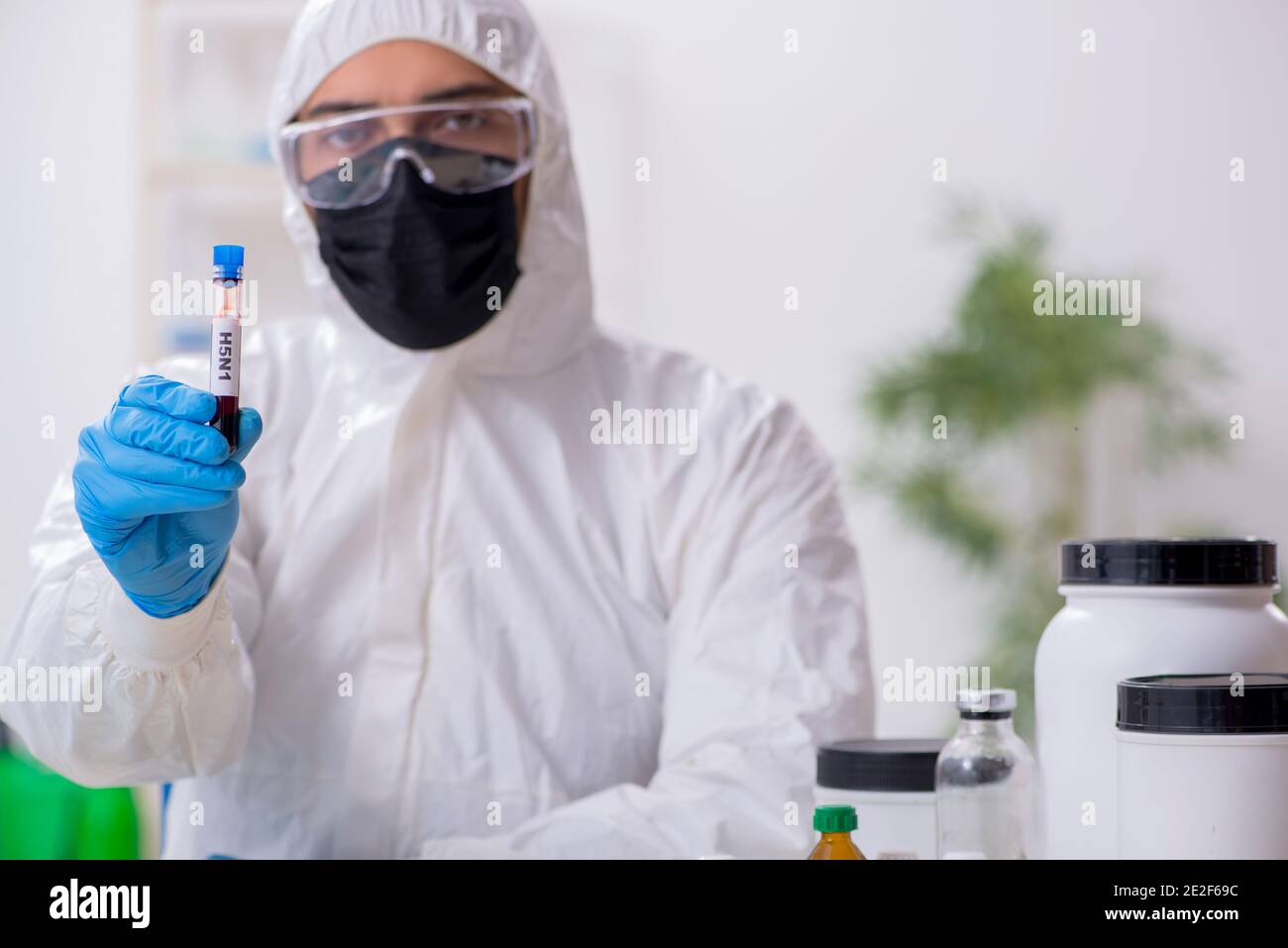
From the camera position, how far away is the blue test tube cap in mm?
810

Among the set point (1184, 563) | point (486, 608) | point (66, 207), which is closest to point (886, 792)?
point (1184, 563)

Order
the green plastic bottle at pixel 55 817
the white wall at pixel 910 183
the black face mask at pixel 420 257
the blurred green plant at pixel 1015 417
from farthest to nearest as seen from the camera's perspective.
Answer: the white wall at pixel 910 183, the blurred green plant at pixel 1015 417, the green plastic bottle at pixel 55 817, the black face mask at pixel 420 257

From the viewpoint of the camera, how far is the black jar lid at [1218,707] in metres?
0.75

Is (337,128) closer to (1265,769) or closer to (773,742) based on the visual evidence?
(773,742)

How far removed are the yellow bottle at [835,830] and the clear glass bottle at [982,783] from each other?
0.10 metres

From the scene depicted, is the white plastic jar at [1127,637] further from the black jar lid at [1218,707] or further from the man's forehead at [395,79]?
the man's forehead at [395,79]

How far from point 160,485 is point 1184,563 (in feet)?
2.27

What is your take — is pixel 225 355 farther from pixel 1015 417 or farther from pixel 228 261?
pixel 1015 417

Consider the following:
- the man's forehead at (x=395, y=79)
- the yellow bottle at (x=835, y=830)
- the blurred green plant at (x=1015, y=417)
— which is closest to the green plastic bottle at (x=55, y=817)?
the man's forehead at (x=395, y=79)

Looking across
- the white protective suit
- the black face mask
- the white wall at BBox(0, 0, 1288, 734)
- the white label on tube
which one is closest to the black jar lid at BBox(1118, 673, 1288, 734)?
the white protective suit

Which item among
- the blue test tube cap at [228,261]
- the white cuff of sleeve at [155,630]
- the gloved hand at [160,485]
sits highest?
the blue test tube cap at [228,261]

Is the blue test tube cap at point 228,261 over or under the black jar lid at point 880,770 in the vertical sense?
over

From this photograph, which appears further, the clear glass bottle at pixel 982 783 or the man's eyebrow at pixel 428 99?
the man's eyebrow at pixel 428 99

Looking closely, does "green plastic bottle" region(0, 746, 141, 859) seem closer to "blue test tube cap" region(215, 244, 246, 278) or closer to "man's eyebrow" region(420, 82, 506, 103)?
"man's eyebrow" region(420, 82, 506, 103)
